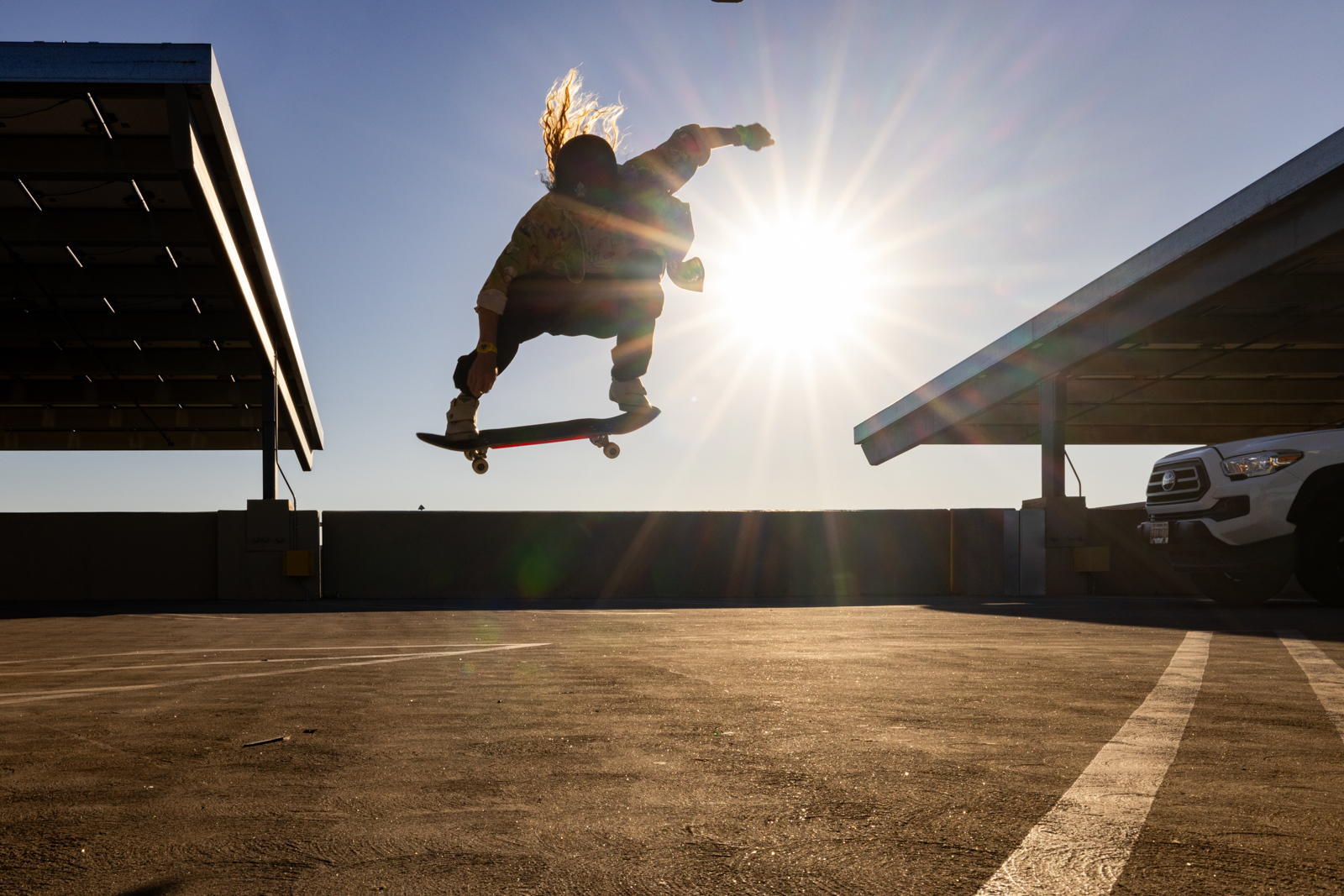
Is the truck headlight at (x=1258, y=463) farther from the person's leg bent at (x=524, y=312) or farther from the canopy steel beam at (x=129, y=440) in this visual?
the canopy steel beam at (x=129, y=440)

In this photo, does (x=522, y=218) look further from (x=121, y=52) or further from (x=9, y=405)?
(x=9, y=405)

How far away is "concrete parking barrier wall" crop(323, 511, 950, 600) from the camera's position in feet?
76.2

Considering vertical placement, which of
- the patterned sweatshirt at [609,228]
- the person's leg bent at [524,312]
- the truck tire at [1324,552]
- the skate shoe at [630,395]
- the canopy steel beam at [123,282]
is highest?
the canopy steel beam at [123,282]

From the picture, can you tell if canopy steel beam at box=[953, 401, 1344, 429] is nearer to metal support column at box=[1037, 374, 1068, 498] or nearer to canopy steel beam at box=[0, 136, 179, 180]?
metal support column at box=[1037, 374, 1068, 498]

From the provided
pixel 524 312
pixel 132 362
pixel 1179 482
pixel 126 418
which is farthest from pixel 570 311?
pixel 126 418

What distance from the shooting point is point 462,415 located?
339 centimetres

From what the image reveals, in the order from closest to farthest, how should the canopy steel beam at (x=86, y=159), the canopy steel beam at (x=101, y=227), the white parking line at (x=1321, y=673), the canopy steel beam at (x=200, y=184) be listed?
the white parking line at (x=1321, y=673), the canopy steel beam at (x=200, y=184), the canopy steel beam at (x=86, y=159), the canopy steel beam at (x=101, y=227)

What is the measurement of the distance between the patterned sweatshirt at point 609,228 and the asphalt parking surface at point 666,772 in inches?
72.9

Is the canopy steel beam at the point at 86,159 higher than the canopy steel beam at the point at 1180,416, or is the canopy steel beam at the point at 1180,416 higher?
the canopy steel beam at the point at 86,159

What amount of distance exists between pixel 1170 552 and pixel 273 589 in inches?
697

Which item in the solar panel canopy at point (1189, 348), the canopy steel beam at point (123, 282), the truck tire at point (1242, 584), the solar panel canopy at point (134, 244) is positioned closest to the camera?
the solar panel canopy at point (134, 244)

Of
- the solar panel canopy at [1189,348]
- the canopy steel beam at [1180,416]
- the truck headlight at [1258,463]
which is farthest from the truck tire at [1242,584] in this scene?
the canopy steel beam at [1180,416]

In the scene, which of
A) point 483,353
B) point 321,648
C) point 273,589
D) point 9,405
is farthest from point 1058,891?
point 9,405

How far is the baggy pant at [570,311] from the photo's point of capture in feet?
10.6
